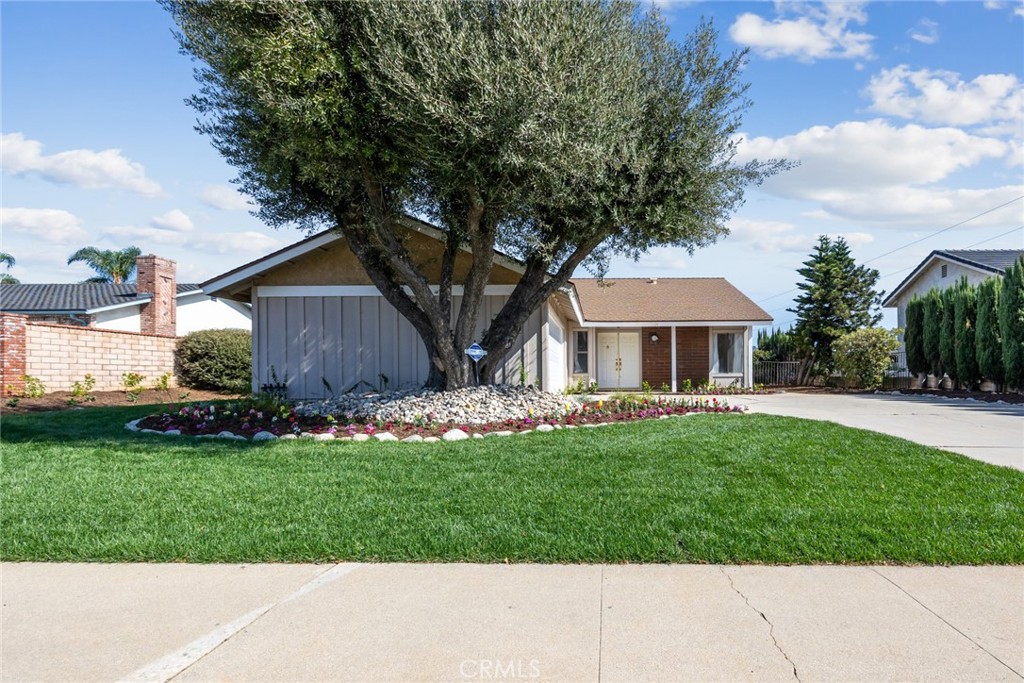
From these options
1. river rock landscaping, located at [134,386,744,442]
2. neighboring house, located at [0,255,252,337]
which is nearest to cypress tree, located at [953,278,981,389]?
river rock landscaping, located at [134,386,744,442]

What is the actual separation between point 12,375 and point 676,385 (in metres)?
18.1

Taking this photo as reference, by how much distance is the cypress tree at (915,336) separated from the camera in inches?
894

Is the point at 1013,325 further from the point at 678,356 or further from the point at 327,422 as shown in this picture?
the point at 327,422

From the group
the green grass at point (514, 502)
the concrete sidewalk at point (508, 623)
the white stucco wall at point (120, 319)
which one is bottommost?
the concrete sidewalk at point (508, 623)

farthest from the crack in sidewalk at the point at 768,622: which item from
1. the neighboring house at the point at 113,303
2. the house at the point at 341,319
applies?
the neighboring house at the point at 113,303

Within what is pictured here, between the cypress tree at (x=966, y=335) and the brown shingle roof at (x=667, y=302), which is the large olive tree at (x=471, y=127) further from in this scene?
the cypress tree at (x=966, y=335)

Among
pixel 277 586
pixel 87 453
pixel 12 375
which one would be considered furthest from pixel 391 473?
pixel 12 375

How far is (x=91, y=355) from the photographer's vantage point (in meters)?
16.5

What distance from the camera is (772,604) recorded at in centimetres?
379

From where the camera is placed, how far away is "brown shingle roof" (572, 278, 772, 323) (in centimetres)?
2177

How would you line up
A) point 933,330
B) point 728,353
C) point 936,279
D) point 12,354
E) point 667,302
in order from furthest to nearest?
point 936,279 → point 667,302 → point 728,353 → point 933,330 → point 12,354

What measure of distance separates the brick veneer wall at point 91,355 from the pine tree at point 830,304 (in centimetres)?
2274

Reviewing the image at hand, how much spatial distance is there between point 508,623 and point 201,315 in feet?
94.9

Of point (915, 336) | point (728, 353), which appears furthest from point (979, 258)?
point (728, 353)
